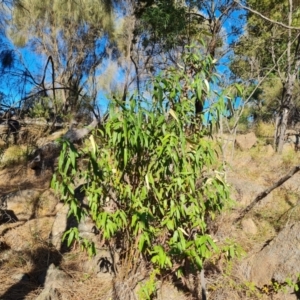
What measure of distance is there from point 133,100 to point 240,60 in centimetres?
653

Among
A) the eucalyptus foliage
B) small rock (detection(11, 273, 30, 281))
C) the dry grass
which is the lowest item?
small rock (detection(11, 273, 30, 281))

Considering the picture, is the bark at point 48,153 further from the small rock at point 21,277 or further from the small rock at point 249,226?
the small rock at point 249,226

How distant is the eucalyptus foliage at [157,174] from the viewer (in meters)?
2.19

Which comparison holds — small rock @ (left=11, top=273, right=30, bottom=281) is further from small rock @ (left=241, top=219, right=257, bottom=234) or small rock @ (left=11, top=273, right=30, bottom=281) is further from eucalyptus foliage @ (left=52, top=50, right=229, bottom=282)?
small rock @ (left=241, top=219, right=257, bottom=234)

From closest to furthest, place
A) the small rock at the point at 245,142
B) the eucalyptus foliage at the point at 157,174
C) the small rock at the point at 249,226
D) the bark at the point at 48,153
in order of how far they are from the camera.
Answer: the eucalyptus foliage at the point at 157,174
the small rock at the point at 249,226
the bark at the point at 48,153
the small rock at the point at 245,142

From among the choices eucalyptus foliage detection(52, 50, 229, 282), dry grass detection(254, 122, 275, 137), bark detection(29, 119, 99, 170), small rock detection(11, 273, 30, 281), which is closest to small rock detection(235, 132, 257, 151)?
dry grass detection(254, 122, 275, 137)

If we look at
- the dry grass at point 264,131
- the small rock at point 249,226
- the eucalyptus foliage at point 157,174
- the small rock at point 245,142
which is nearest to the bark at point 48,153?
the small rock at point 245,142

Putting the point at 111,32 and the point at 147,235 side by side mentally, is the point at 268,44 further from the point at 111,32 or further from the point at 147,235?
the point at 147,235

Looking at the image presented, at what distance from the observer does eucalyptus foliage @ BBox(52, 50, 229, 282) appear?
2.19 meters

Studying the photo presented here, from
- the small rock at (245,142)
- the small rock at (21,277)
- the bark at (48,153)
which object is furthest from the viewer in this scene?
the small rock at (245,142)

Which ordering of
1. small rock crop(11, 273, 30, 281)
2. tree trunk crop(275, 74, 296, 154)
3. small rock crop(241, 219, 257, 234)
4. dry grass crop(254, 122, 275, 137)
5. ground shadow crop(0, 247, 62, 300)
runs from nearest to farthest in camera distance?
1. ground shadow crop(0, 247, 62, 300)
2. small rock crop(11, 273, 30, 281)
3. small rock crop(241, 219, 257, 234)
4. tree trunk crop(275, 74, 296, 154)
5. dry grass crop(254, 122, 275, 137)

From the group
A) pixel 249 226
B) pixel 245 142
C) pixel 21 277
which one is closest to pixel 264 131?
pixel 245 142

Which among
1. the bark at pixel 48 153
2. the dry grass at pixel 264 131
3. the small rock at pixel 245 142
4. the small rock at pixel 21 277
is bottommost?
the small rock at pixel 21 277

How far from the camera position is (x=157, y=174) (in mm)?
2373
